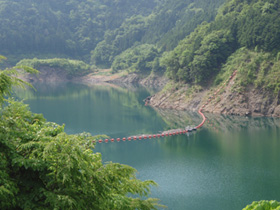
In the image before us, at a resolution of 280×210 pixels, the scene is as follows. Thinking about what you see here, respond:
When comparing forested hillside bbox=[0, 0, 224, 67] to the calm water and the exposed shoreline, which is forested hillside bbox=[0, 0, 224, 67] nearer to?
the exposed shoreline

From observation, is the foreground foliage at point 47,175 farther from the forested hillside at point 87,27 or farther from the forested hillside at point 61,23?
the forested hillside at point 61,23

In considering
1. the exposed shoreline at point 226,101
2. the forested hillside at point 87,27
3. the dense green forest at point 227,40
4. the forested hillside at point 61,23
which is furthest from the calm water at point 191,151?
the forested hillside at point 61,23

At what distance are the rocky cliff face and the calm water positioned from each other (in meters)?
2.27

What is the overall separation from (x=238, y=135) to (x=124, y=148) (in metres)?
16.4

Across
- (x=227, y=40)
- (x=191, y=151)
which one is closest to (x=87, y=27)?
(x=227, y=40)

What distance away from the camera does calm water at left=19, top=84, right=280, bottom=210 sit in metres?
28.7

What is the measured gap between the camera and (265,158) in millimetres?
37344

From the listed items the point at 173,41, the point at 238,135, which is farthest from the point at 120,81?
the point at 238,135

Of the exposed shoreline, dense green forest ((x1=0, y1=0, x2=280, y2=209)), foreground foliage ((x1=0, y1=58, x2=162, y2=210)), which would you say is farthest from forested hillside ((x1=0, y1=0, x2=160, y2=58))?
foreground foliage ((x1=0, y1=58, x2=162, y2=210))

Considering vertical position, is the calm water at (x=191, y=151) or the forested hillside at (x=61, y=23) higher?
the forested hillside at (x=61, y=23)

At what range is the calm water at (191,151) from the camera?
28.7m

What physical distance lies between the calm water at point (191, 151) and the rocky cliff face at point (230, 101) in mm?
2266

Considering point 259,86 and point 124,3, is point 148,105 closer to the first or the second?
point 259,86

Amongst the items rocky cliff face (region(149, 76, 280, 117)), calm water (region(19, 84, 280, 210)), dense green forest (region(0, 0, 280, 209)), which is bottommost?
calm water (region(19, 84, 280, 210))
